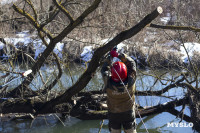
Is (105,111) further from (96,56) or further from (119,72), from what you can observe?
(119,72)

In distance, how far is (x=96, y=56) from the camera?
5098 mm

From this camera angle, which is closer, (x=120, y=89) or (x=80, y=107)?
(x=120, y=89)

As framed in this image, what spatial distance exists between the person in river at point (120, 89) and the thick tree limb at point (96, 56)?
0.51 meters

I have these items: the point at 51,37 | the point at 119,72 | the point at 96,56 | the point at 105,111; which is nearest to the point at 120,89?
the point at 119,72

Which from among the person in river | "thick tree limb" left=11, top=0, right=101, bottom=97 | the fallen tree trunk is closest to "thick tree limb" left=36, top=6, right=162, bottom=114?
"thick tree limb" left=11, top=0, right=101, bottom=97

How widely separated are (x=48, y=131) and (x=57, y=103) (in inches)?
Result: 32.9

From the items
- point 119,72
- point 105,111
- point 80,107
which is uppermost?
point 119,72

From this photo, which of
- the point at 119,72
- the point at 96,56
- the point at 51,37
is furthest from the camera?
the point at 51,37

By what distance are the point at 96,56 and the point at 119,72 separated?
1158mm

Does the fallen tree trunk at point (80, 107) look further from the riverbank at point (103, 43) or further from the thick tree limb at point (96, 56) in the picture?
the riverbank at point (103, 43)

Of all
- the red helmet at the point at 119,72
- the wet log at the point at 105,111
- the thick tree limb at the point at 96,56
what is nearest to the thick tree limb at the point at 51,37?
the thick tree limb at the point at 96,56

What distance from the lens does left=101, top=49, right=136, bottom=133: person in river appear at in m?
4.06

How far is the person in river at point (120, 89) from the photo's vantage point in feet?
13.3

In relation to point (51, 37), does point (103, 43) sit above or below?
below
